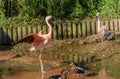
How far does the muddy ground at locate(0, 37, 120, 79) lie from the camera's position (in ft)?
33.2

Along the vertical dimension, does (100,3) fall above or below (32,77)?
above

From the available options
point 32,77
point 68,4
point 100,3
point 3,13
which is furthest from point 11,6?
point 32,77

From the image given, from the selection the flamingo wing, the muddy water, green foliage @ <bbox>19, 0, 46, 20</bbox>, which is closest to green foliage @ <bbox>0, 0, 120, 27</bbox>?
green foliage @ <bbox>19, 0, 46, 20</bbox>

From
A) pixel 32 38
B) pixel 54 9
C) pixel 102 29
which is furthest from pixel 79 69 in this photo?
pixel 54 9

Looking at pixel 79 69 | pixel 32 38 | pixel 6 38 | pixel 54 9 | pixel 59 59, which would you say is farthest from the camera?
pixel 54 9

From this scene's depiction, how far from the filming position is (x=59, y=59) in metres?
11.4

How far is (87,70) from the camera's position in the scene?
9.95 m

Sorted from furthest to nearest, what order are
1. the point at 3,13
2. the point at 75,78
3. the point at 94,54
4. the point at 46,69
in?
the point at 3,13
the point at 94,54
the point at 46,69
the point at 75,78

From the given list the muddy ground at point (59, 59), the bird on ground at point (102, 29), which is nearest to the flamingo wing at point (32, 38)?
the muddy ground at point (59, 59)

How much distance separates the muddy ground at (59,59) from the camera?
33.2ft

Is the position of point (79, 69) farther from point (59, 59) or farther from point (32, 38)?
point (59, 59)

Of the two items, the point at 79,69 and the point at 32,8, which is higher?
the point at 32,8

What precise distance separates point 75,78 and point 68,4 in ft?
16.2

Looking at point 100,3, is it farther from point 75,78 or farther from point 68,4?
point 75,78
